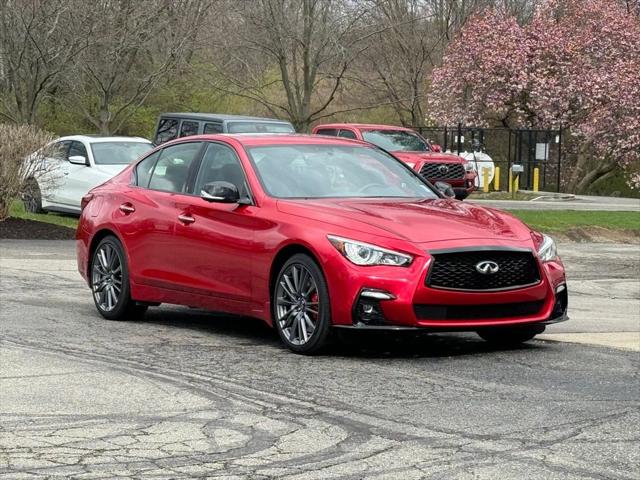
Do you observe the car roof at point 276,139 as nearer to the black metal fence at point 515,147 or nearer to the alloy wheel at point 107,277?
the alloy wheel at point 107,277

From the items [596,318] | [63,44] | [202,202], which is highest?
[63,44]

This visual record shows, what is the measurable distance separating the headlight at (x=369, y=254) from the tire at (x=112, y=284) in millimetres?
2666

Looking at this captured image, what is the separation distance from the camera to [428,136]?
4803 cm

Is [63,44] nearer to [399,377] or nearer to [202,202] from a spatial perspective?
[202,202]

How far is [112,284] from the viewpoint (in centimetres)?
1152

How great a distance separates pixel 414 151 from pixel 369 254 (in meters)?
20.8

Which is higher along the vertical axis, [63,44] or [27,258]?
[63,44]

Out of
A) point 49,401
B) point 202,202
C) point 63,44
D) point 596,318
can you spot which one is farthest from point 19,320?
point 63,44

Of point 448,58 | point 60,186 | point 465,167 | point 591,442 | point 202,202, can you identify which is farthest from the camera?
point 448,58

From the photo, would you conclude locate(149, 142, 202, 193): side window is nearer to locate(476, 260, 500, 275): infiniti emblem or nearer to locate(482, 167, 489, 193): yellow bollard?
locate(476, 260, 500, 275): infiniti emblem

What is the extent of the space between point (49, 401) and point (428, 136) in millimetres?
40856

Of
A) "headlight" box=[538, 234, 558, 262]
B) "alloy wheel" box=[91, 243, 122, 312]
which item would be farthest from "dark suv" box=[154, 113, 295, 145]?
"headlight" box=[538, 234, 558, 262]

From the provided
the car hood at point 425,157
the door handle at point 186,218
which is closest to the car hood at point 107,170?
the car hood at point 425,157

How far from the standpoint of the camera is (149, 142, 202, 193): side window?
11.1 m
